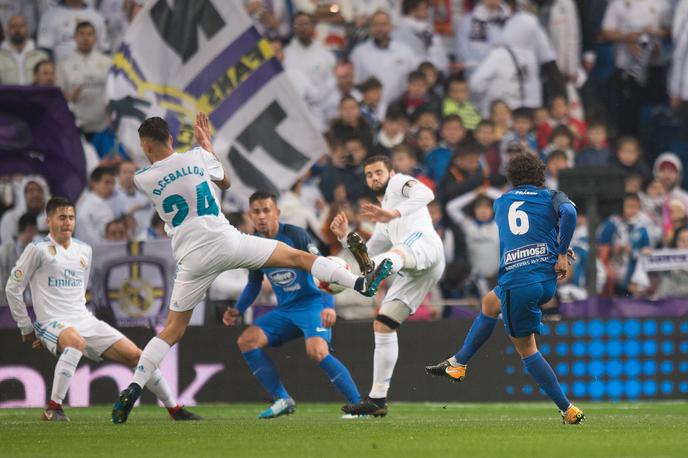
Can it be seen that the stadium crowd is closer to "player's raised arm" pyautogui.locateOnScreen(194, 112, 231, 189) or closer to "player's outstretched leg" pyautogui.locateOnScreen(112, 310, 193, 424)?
"player's raised arm" pyautogui.locateOnScreen(194, 112, 231, 189)

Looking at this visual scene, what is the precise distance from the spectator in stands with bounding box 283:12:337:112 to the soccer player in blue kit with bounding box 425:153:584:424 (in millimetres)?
9291

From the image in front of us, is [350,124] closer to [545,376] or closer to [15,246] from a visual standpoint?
[15,246]

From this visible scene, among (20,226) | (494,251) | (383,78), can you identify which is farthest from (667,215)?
(20,226)

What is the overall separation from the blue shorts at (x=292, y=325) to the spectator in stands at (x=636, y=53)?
10562 mm

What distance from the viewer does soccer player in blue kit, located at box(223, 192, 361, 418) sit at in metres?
13.8

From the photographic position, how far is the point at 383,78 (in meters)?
21.3

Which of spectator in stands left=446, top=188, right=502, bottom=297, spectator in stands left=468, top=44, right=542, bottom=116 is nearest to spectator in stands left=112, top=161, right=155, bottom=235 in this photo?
spectator in stands left=446, top=188, right=502, bottom=297

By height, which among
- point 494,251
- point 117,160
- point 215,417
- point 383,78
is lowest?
point 215,417

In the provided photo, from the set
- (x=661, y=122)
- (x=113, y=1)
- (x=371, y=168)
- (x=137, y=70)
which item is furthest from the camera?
(x=661, y=122)

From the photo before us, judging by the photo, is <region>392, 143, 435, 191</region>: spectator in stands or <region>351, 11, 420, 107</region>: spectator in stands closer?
<region>392, 143, 435, 191</region>: spectator in stands

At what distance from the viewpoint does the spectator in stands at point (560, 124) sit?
21109 millimetres

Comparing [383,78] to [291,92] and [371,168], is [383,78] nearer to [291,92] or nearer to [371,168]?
[291,92]

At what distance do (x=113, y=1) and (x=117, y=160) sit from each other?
2910 millimetres

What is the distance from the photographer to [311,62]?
20.8 m
